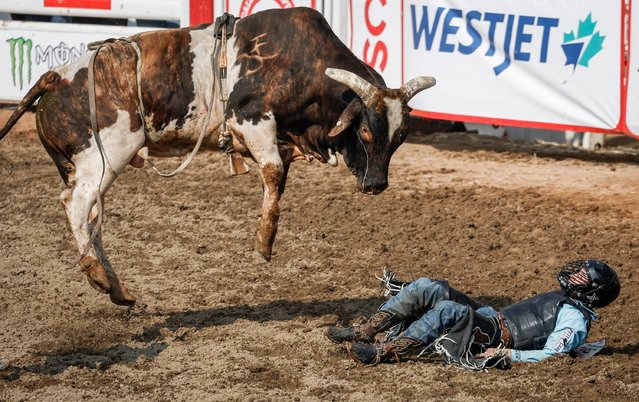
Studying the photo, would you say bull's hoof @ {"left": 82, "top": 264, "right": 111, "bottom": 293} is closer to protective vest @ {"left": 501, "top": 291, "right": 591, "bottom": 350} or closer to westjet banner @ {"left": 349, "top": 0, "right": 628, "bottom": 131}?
protective vest @ {"left": 501, "top": 291, "right": 591, "bottom": 350}

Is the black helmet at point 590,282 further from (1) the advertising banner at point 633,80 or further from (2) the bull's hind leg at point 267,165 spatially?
(1) the advertising banner at point 633,80

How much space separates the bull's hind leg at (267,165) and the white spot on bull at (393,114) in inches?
31.4

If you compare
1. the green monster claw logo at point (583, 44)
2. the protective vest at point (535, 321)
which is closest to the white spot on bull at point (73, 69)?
the protective vest at point (535, 321)

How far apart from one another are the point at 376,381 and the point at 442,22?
21.9 feet

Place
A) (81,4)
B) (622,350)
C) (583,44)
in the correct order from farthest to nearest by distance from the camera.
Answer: (81,4) → (583,44) → (622,350)

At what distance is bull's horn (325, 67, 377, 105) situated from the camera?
24.1 feet

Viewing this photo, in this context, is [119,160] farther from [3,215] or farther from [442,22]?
[442,22]

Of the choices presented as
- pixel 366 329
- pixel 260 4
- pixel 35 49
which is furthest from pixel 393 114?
pixel 35 49

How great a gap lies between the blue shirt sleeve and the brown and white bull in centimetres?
151

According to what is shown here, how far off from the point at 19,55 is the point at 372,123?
839 cm

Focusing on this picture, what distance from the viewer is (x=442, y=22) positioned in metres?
12.5

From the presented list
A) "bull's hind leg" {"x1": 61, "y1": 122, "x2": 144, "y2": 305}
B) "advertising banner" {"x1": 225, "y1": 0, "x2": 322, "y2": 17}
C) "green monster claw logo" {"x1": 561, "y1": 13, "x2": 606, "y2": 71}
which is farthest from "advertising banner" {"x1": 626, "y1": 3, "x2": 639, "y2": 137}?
"bull's hind leg" {"x1": 61, "y1": 122, "x2": 144, "y2": 305}

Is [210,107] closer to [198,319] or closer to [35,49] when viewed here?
[198,319]

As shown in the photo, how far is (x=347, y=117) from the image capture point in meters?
7.34
